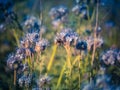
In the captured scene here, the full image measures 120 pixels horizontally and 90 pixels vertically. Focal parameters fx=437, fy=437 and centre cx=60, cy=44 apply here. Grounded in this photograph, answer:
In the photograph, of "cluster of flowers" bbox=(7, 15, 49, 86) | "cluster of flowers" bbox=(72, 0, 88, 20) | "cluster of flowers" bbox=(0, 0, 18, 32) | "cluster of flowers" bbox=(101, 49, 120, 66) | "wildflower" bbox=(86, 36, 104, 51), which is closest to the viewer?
"cluster of flowers" bbox=(7, 15, 49, 86)

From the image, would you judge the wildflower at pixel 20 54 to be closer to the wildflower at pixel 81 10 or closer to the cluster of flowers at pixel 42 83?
the cluster of flowers at pixel 42 83

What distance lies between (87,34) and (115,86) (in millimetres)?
1092

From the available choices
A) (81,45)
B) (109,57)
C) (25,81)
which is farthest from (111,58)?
(25,81)

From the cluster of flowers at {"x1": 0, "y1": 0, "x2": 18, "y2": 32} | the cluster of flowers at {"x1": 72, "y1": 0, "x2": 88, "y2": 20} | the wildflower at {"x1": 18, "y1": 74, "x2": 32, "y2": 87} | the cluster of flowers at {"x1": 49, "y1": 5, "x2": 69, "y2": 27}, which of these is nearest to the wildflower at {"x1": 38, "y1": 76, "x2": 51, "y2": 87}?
the wildflower at {"x1": 18, "y1": 74, "x2": 32, "y2": 87}

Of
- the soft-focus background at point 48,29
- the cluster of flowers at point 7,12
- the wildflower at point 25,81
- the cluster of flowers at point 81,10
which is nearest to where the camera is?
the wildflower at point 25,81

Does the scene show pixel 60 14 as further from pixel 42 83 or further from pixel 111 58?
pixel 42 83

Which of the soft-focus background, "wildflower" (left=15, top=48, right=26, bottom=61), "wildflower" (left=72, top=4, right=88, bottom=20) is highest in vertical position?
"wildflower" (left=72, top=4, right=88, bottom=20)

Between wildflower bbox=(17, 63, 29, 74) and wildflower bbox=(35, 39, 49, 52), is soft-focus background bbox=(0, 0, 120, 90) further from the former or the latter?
wildflower bbox=(35, 39, 49, 52)

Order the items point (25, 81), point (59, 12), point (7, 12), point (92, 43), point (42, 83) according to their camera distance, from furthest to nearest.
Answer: point (59, 12) → point (7, 12) → point (92, 43) → point (42, 83) → point (25, 81)

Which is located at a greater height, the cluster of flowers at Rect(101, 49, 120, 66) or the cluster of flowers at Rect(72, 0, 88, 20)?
the cluster of flowers at Rect(72, 0, 88, 20)

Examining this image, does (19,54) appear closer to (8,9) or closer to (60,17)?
(8,9)

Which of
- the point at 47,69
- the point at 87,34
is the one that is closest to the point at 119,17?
the point at 87,34

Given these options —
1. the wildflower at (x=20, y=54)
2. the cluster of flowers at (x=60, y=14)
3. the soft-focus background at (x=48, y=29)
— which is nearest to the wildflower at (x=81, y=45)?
the wildflower at (x=20, y=54)

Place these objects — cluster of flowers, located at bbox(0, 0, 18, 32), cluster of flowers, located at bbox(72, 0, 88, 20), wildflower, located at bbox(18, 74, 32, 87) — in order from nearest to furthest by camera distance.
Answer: wildflower, located at bbox(18, 74, 32, 87) → cluster of flowers, located at bbox(0, 0, 18, 32) → cluster of flowers, located at bbox(72, 0, 88, 20)
